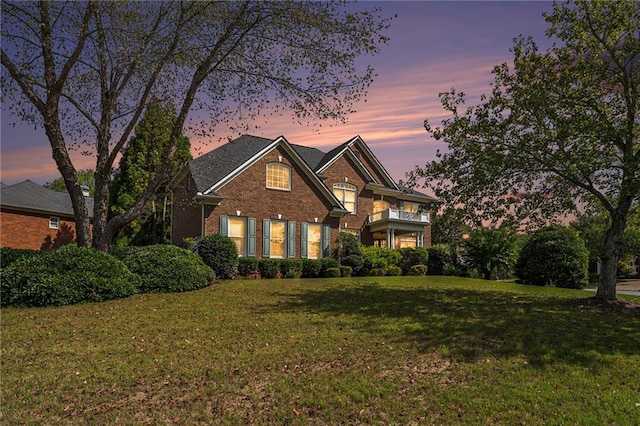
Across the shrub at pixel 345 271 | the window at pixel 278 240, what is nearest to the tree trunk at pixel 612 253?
the shrub at pixel 345 271

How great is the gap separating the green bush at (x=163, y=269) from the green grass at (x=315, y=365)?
8.30 feet

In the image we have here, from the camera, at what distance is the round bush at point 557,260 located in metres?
21.6

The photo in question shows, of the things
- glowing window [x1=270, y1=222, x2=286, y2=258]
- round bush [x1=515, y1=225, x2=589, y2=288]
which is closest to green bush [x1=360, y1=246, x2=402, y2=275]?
glowing window [x1=270, y1=222, x2=286, y2=258]

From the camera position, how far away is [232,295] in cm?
1392

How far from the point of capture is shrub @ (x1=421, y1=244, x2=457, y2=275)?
91.6 feet

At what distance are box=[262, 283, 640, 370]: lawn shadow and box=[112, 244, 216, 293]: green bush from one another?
12.7ft

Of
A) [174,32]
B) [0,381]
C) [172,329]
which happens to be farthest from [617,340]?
[174,32]

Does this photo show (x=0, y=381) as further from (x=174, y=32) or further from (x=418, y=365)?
(x=174, y=32)

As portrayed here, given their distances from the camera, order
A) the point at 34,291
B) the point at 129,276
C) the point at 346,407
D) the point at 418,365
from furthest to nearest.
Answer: the point at 129,276
the point at 34,291
the point at 418,365
the point at 346,407

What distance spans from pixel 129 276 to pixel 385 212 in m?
21.7

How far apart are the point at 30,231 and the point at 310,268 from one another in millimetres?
22359

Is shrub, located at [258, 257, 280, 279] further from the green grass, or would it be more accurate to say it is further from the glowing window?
the green grass

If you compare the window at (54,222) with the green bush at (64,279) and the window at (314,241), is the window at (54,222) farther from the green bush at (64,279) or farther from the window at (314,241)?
the green bush at (64,279)

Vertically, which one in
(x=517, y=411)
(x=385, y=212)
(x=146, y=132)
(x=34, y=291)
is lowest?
(x=517, y=411)
